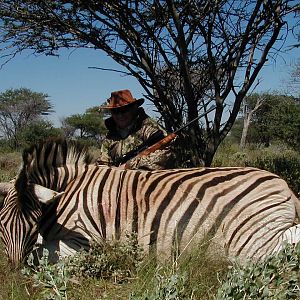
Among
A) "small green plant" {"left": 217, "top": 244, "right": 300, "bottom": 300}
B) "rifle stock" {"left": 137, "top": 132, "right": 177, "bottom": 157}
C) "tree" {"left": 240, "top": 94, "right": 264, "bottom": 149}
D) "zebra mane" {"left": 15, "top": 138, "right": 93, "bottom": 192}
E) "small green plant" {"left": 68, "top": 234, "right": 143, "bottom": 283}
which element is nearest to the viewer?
"small green plant" {"left": 217, "top": 244, "right": 300, "bottom": 300}

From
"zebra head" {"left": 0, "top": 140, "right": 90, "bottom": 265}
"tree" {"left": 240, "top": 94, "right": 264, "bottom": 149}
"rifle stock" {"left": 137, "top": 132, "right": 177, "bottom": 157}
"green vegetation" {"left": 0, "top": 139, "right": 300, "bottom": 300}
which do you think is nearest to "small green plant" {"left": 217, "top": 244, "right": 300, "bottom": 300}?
"green vegetation" {"left": 0, "top": 139, "right": 300, "bottom": 300}

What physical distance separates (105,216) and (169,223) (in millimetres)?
416

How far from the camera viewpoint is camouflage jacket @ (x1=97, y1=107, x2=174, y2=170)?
4.64 meters

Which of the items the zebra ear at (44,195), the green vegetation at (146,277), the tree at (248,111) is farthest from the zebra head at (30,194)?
the tree at (248,111)

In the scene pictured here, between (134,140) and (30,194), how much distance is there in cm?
179

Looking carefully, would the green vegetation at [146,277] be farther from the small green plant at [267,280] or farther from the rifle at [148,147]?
the rifle at [148,147]

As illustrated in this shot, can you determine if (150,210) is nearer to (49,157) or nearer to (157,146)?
(49,157)

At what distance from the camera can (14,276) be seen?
9.43 ft

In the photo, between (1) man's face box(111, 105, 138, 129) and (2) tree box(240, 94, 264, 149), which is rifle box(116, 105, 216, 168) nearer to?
(1) man's face box(111, 105, 138, 129)

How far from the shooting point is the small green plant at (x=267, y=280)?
201 centimetres

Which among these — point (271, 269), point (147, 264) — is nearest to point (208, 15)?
point (147, 264)

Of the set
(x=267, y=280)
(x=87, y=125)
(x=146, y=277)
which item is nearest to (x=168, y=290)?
(x=267, y=280)

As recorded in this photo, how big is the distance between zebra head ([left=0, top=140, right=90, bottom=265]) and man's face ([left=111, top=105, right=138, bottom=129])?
1.26 metres

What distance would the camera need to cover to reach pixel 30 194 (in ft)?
10.3
